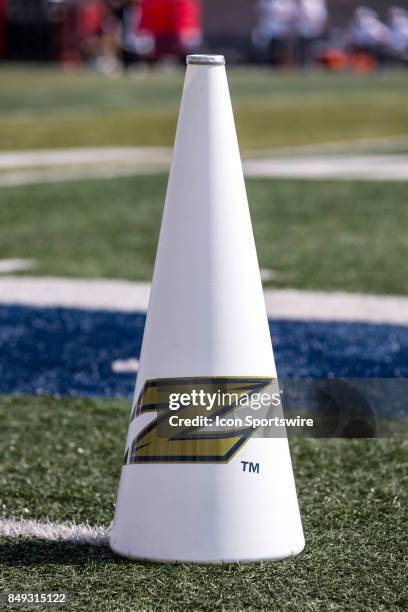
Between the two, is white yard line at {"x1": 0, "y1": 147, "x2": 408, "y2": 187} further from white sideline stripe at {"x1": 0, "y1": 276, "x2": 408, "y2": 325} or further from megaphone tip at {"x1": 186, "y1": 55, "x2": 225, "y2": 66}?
megaphone tip at {"x1": 186, "y1": 55, "x2": 225, "y2": 66}

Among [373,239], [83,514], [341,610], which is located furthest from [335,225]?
[341,610]

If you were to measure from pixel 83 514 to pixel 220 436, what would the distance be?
61cm

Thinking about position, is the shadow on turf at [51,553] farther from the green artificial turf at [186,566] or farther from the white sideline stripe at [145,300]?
the white sideline stripe at [145,300]

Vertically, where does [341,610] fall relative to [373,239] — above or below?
above

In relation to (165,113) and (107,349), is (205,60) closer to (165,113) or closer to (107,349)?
(107,349)

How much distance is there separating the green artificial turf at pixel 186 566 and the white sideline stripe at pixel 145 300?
1695mm

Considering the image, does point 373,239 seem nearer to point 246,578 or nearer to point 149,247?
point 149,247

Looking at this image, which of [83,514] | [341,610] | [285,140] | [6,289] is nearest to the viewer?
[341,610]

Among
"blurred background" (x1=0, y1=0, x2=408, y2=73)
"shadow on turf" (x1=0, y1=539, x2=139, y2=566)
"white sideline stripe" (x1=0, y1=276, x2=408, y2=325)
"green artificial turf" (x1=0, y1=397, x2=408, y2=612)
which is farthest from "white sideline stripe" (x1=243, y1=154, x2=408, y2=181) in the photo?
"blurred background" (x1=0, y1=0, x2=408, y2=73)

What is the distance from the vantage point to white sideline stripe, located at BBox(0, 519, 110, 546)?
3127 mm

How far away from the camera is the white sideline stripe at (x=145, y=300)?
6035 millimetres

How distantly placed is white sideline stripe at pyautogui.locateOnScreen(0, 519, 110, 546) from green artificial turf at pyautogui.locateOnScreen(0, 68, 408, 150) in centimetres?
1247

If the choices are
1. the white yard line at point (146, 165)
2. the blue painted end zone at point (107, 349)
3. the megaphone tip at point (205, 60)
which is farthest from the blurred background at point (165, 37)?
the megaphone tip at point (205, 60)

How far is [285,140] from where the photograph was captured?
17.0m
